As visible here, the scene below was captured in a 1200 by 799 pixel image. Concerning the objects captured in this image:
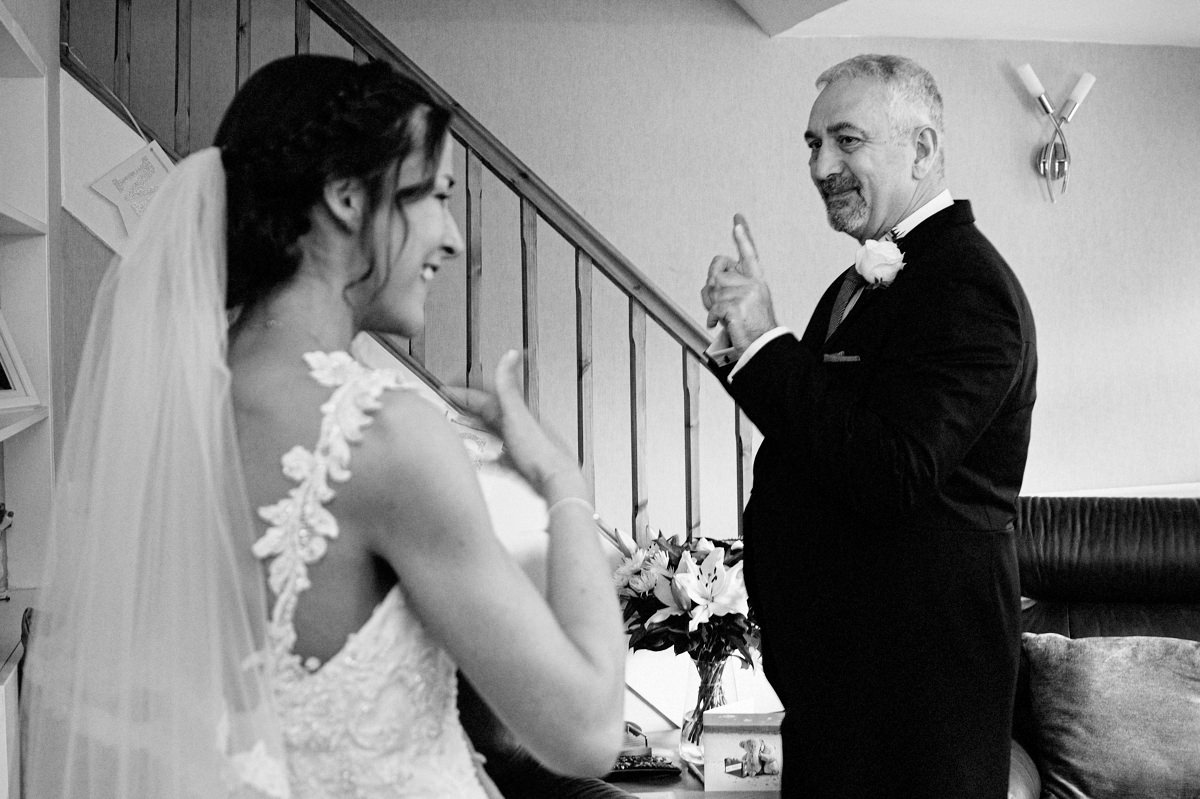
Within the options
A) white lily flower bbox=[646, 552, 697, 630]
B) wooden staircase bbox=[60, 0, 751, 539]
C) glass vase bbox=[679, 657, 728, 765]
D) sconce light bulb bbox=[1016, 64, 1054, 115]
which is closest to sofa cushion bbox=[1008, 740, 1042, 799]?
glass vase bbox=[679, 657, 728, 765]

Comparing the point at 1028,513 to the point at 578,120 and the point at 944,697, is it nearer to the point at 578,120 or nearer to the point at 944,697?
the point at 944,697

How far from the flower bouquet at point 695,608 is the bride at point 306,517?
65.7 inches

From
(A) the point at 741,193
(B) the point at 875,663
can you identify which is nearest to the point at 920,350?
(B) the point at 875,663

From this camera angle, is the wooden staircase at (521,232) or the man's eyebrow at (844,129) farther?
the wooden staircase at (521,232)

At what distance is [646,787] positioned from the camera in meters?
2.75

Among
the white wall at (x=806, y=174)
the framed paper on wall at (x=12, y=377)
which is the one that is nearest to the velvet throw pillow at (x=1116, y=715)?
the white wall at (x=806, y=174)

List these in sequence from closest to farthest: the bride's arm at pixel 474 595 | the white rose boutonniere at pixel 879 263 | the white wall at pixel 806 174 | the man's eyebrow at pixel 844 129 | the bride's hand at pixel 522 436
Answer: the bride's arm at pixel 474 595
the bride's hand at pixel 522 436
the white rose boutonniere at pixel 879 263
the man's eyebrow at pixel 844 129
the white wall at pixel 806 174

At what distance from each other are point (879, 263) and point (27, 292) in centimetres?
209

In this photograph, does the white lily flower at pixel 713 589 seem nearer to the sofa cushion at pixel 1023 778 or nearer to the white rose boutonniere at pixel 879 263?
the sofa cushion at pixel 1023 778

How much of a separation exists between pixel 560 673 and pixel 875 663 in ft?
2.94

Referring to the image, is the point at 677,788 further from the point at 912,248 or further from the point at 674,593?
the point at 912,248

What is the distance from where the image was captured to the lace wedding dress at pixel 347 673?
0.92 meters

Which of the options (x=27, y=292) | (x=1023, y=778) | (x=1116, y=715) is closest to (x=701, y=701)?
(x=1023, y=778)

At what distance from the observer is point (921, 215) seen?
1812mm
